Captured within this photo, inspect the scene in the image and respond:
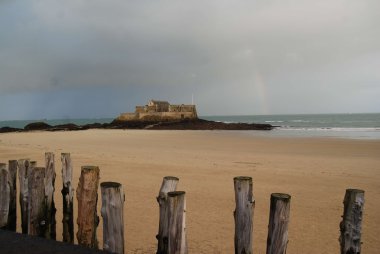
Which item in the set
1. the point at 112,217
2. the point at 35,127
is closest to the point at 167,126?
the point at 35,127

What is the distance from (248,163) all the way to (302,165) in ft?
6.28

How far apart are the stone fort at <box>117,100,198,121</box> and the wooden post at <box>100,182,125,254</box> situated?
6178 centimetres

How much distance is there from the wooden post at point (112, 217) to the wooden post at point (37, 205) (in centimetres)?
126

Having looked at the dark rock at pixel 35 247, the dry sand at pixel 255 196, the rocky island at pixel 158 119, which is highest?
the rocky island at pixel 158 119

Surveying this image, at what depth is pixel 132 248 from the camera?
4.67 m

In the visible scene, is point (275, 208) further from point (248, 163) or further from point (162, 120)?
point (162, 120)

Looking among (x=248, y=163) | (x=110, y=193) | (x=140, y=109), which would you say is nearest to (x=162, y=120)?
(x=140, y=109)

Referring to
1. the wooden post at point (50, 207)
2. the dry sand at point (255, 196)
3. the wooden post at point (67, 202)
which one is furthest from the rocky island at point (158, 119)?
the wooden post at point (50, 207)

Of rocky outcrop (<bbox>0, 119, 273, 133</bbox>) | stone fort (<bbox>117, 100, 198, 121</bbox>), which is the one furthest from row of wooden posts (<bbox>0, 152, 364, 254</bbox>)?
stone fort (<bbox>117, 100, 198, 121</bbox>)

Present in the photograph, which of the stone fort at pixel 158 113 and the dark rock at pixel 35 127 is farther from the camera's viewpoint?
the stone fort at pixel 158 113

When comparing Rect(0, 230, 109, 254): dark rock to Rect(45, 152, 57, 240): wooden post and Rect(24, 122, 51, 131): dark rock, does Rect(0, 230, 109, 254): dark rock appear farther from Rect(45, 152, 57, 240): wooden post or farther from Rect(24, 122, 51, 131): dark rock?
Rect(24, 122, 51, 131): dark rock

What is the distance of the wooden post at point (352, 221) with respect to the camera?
292 centimetres

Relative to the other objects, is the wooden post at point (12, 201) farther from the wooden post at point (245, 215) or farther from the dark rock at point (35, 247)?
the wooden post at point (245, 215)

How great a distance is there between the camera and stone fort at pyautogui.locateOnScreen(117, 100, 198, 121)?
66.1 metres
